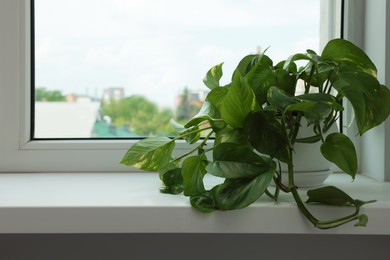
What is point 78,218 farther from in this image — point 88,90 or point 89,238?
point 88,90

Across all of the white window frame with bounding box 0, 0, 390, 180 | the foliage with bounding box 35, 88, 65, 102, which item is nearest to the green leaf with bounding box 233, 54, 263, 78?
the white window frame with bounding box 0, 0, 390, 180

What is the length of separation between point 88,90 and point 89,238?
1.07 ft

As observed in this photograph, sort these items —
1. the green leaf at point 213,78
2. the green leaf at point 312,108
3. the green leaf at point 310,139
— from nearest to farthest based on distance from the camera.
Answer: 1. the green leaf at point 312,108
2. the green leaf at point 310,139
3. the green leaf at point 213,78

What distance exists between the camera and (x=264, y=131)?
80 cm

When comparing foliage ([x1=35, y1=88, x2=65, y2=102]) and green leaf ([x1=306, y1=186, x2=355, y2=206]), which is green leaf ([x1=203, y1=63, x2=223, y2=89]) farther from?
foliage ([x1=35, y1=88, x2=65, y2=102])

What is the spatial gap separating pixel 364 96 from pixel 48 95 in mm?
681

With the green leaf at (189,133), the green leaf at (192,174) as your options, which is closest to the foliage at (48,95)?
the green leaf at (189,133)

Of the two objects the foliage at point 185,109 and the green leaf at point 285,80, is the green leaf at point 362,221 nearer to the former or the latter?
the green leaf at point 285,80

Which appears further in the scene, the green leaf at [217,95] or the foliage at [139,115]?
the foliage at [139,115]

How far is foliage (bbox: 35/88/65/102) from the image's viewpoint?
122 centimetres

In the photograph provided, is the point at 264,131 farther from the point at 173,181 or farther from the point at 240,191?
the point at 173,181

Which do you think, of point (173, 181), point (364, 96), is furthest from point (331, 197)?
point (173, 181)

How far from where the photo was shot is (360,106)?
803mm

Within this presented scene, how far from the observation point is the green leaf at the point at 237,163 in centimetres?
79
